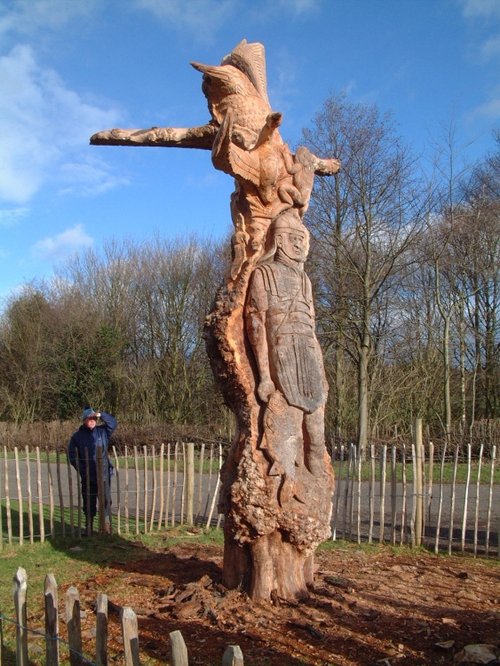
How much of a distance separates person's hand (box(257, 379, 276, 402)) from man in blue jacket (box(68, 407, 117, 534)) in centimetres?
416

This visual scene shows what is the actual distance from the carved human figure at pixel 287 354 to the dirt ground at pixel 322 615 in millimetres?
1107

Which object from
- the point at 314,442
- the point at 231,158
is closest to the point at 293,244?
the point at 231,158

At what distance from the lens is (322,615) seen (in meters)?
4.60

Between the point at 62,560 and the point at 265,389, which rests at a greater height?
the point at 265,389

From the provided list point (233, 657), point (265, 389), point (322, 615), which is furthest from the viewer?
point (265, 389)

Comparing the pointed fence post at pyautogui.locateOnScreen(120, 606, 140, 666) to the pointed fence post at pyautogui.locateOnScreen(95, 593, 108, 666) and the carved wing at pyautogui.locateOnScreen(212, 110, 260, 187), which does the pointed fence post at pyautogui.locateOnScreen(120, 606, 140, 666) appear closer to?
the pointed fence post at pyautogui.locateOnScreen(95, 593, 108, 666)

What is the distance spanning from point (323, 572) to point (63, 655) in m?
2.64

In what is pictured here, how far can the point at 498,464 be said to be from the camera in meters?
14.3

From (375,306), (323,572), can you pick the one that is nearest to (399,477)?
(375,306)

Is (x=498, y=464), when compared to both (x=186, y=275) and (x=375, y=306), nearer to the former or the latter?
(x=375, y=306)

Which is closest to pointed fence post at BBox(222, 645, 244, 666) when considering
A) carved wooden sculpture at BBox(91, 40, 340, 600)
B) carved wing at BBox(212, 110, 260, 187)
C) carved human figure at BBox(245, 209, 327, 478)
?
carved wooden sculpture at BBox(91, 40, 340, 600)

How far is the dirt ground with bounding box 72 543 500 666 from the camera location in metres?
4.05

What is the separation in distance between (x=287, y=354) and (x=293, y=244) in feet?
3.30

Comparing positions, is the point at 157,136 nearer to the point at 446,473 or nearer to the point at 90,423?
the point at 90,423
